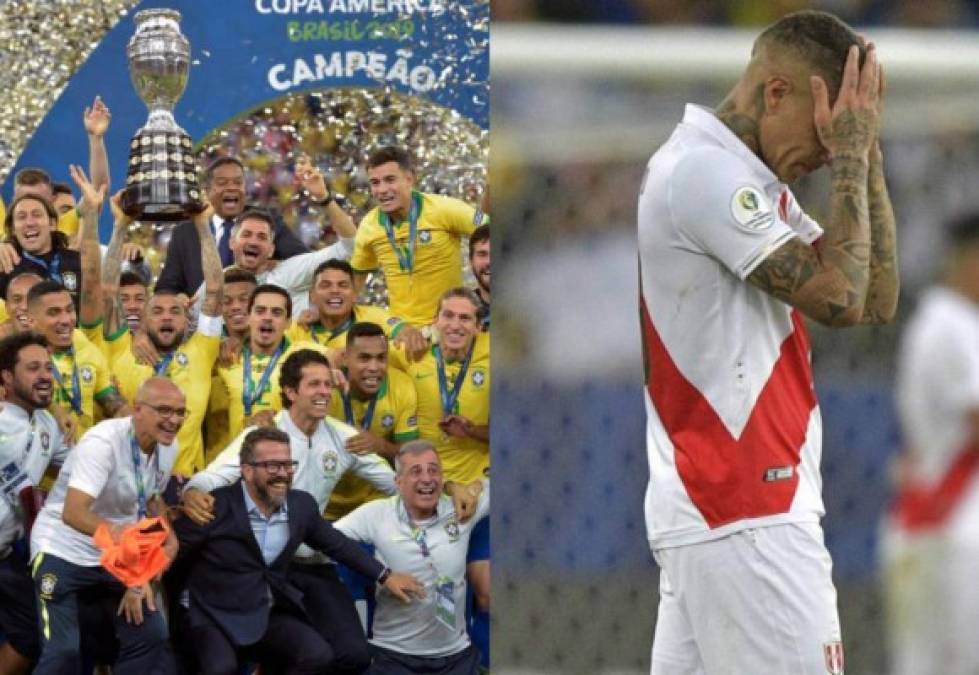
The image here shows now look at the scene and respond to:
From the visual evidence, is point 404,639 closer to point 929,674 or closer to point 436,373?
point 436,373

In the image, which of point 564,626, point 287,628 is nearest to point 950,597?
point 564,626

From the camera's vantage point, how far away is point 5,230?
26.7 ft

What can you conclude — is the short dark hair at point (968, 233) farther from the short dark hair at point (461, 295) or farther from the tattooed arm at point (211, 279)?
the tattooed arm at point (211, 279)

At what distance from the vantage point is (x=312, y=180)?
8.19 m

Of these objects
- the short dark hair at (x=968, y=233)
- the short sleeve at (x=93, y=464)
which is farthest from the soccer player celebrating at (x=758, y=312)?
the short sleeve at (x=93, y=464)

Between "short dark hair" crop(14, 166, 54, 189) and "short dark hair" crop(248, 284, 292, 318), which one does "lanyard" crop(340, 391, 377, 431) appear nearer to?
"short dark hair" crop(248, 284, 292, 318)

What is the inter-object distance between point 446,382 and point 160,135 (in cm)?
165

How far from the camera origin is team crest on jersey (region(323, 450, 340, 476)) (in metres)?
7.60

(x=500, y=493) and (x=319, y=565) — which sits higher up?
(x=500, y=493)

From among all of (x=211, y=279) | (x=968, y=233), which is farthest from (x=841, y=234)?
(x=211, y=279)

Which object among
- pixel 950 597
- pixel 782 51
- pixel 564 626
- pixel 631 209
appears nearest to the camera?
pixel 950 597

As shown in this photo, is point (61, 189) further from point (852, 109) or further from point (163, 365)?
point (852, 109)

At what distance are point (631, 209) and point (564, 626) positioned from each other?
2.57 feet

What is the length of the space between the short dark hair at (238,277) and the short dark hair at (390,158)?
2.24 ft
